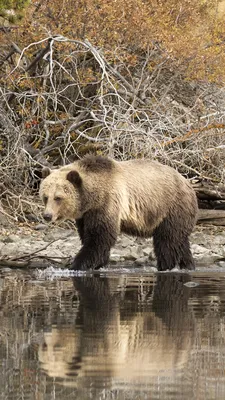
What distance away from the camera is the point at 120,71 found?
1570 cm

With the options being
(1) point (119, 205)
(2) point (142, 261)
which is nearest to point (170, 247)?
(2) point (142, 261)

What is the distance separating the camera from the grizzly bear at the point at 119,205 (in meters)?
10.2

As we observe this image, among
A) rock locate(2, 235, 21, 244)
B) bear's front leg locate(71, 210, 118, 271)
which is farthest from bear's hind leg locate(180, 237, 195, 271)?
rock locate(2, 235, 21, 244)

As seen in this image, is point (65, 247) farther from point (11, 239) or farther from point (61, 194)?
point (61, 194)

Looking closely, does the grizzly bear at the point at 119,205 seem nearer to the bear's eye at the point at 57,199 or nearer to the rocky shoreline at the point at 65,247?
the bear's eye at the point at 57,199

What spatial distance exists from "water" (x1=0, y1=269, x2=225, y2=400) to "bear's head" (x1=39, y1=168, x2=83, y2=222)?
1.50 m

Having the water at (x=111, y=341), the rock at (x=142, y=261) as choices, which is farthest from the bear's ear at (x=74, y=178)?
the rock at (x=142, y=261)

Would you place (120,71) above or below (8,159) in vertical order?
above

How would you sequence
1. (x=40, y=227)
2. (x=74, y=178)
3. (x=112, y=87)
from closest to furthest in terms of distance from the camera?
(x=74, y=178), (x=40, y=227), (x=112, y=87)

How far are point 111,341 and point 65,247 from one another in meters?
7.27

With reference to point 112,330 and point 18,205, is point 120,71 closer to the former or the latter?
point 18,205

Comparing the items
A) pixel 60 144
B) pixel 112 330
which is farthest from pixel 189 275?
pixel 60 144

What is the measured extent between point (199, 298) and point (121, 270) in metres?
3.27

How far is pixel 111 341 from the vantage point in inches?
206
